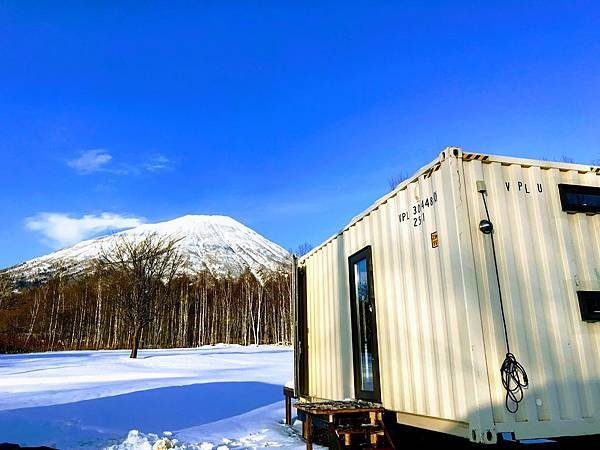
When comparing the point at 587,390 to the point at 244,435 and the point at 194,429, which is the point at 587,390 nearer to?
the point at 244,435

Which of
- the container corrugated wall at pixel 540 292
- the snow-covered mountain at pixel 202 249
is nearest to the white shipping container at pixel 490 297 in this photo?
the container corrugated wall at pixel 540 292

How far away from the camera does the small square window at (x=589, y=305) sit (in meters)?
3.78

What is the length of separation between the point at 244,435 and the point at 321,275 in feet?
8.52

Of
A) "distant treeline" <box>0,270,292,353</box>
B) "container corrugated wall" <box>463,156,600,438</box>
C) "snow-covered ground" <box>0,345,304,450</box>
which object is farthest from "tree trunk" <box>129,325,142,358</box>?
"container corrugated wall" <box>463,156,600,438</box>

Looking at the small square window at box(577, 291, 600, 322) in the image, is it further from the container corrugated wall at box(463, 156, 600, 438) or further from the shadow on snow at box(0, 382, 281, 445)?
the shadow on snow at box(0, 382, 281, 445)

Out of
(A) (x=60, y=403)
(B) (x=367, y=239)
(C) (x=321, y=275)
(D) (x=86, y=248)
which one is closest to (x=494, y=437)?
(B) (x=367, y=239)

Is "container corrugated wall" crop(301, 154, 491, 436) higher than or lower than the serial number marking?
lower

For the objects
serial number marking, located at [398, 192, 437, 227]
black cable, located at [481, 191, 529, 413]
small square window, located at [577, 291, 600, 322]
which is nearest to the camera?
black cable, located at [481, 191, 529, 413]

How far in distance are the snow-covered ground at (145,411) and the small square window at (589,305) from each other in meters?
3.78

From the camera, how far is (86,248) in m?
88.5

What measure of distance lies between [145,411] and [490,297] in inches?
282

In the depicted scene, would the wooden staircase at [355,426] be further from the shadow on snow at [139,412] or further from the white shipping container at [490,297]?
the shadow on snow at [139,412]

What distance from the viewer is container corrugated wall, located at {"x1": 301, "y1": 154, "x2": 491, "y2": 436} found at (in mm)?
3494

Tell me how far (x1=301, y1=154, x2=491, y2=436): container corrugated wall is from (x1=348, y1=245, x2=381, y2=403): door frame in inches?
3.4
